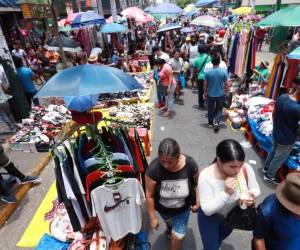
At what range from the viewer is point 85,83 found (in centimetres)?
250

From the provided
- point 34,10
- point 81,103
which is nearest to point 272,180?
point 81,103

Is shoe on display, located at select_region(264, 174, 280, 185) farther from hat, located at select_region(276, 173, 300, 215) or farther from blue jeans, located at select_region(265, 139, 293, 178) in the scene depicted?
hat, located at select_region(276, 173, 300, 215)

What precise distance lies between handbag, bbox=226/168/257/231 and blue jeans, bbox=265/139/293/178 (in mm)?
2186

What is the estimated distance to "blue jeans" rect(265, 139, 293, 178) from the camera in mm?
3975

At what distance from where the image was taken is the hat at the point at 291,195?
1.66 m

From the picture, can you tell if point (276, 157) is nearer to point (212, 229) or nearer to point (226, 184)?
point (212, 229)

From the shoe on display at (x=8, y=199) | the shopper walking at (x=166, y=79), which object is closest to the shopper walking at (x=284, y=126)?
the shopper walking at (x=166, y=79)

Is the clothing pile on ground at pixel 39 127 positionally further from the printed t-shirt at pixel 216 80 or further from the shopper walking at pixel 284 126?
the shopper walking at pixel 284 126

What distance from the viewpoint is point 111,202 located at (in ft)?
8.63

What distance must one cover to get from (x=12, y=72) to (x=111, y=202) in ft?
19.1

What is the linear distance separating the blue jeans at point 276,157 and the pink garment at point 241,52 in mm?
5343

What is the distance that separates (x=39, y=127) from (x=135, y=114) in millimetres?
2761

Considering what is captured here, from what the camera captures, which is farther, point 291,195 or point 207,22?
point 207,22

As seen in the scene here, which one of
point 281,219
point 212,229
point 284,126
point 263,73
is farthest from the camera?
point 263,73
